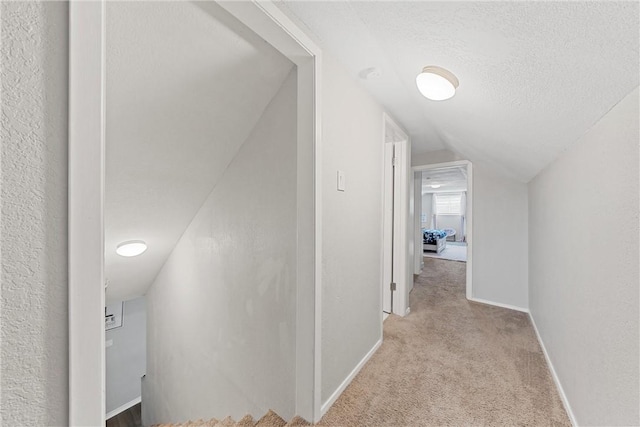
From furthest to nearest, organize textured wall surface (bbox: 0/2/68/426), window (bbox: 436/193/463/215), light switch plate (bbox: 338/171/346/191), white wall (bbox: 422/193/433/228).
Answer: window (bbox: 436/193/463/215) → white wall (bbox: 422/193/433/228) → light switch plate (bbox: 338/171/346/191) → textured wall surface (bbox: 0/2/68/426)

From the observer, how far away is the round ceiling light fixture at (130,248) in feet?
7.60

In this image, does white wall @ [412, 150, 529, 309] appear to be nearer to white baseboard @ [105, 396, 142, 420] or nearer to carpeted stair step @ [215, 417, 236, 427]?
carpeted stair step @ [215, 417, 236, 427]

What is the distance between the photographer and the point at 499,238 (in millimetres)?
3133

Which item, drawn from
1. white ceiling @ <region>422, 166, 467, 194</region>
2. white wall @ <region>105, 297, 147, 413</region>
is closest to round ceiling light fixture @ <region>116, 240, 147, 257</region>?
white wall @ <region>105, 297, 147, 413</region>

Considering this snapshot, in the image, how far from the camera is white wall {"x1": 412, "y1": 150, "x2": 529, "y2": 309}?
299 cm

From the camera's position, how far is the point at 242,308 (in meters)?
1.91

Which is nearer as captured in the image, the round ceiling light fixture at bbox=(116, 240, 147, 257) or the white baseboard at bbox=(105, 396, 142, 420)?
the round ceiling light fixture at bbox=(116, 240, 147, 257)

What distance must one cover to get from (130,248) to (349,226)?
2104mm

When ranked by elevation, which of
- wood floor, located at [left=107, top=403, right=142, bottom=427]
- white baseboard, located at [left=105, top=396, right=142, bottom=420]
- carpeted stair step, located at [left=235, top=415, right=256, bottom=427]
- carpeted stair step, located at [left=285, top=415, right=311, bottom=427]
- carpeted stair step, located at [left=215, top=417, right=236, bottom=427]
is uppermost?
carpeted stair step, located at [left=285, top=415, right=311, bottom=427]

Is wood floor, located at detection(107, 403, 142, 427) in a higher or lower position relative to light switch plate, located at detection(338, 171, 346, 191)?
lower

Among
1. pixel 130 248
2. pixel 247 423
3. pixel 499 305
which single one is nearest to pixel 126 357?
pixel 130 248

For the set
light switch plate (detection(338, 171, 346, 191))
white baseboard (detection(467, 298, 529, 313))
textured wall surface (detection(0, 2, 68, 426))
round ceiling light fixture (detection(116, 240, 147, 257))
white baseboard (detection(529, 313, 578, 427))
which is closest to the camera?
textured wall surface (detection(0, 2, 68, 426))

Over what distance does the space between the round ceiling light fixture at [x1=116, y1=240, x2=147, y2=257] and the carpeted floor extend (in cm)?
221

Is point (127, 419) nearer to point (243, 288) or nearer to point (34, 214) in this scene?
point (243, 288)
